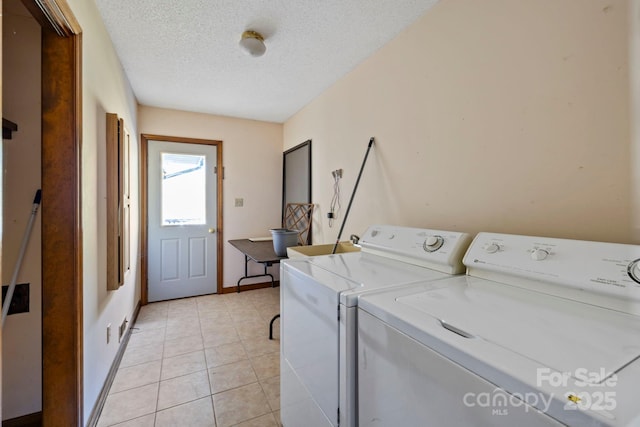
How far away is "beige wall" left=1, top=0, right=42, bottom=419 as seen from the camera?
1.42 meters

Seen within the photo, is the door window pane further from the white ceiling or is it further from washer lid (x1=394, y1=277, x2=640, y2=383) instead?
washer lid (x1=394, y1=277, x2=640, y2=383)

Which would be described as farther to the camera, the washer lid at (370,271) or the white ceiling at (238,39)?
the white ceiling at (238,39)

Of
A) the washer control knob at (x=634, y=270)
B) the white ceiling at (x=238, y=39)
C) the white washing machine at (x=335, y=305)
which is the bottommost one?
the white washing machine at (x=335, y=305)

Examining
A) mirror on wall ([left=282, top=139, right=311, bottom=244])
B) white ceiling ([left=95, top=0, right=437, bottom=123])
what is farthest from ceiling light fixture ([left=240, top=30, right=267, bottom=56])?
mirror on wall ([left=282, top=139, right=311, bottom=244])

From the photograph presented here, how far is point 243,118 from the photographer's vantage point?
3807 mm

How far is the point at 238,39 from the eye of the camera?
77.5 inches

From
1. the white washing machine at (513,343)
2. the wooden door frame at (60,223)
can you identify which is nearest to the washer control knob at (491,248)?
the white washing machine at (513,343)

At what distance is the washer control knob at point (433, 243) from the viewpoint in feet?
4.18

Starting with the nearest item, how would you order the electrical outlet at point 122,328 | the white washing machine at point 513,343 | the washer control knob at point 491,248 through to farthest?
1. the white washing machine at point 513,343
2. the washer control knob at point 491,248
3. the electrical outlet at point 122,328

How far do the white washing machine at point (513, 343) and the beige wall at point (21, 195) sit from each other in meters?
1.76

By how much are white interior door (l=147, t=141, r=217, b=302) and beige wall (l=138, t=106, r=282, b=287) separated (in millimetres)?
168

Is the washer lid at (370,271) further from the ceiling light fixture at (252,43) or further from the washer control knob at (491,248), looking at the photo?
the ceiling light fixture at (252,43)

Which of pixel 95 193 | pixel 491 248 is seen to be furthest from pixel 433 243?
pixel 95 193

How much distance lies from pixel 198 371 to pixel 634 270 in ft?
7.82
